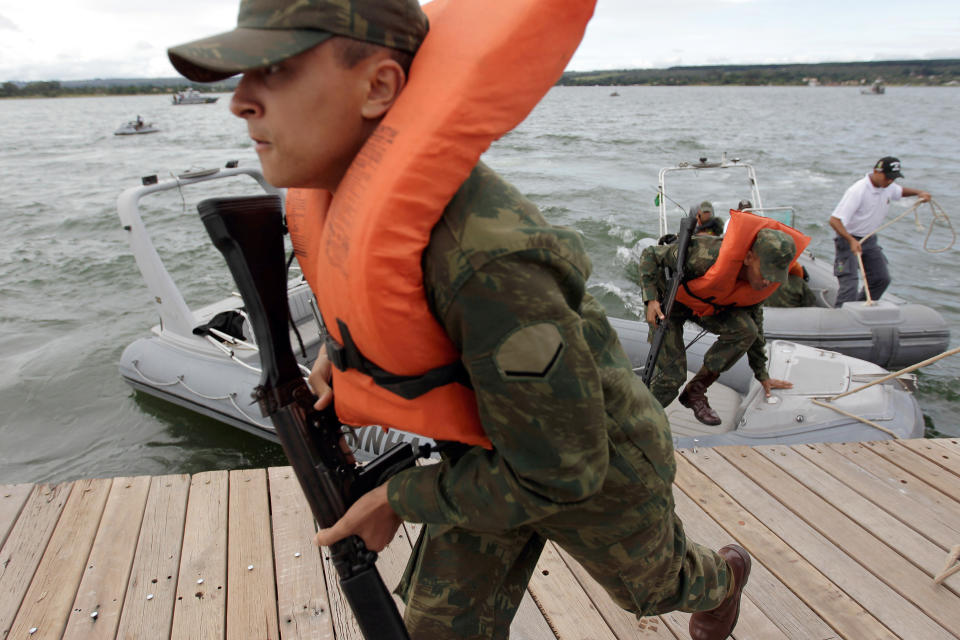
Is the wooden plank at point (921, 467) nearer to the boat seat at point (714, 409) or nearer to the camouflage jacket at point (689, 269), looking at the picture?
the camouflage jacket at point (689, 269)

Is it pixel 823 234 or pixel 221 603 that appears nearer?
pixel 221 603

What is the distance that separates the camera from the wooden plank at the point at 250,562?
78.6 inches

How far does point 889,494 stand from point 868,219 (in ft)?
16.2

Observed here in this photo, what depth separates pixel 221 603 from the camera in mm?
2070

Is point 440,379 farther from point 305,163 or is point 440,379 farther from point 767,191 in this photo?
point 767,191

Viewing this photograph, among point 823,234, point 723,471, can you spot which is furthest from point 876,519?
point 823,234

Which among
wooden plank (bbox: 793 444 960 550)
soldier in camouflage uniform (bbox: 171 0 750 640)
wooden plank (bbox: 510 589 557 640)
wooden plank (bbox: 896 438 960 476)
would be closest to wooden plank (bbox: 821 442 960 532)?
wooden plank (bbox: 793 444 960 550)

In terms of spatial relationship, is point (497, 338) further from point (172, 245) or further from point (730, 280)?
point (172, 245)

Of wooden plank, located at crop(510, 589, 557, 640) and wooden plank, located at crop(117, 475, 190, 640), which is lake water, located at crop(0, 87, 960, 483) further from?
wooden plank, located at crop(510, 589, 557, 640)

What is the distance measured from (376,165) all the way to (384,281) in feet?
0.61

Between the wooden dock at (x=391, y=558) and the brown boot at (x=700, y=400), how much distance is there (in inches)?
67.4

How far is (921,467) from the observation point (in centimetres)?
288

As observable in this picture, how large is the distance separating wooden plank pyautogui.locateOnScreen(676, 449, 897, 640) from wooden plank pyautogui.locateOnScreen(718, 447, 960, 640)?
7 cm

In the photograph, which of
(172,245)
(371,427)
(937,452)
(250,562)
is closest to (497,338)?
(250,562)
